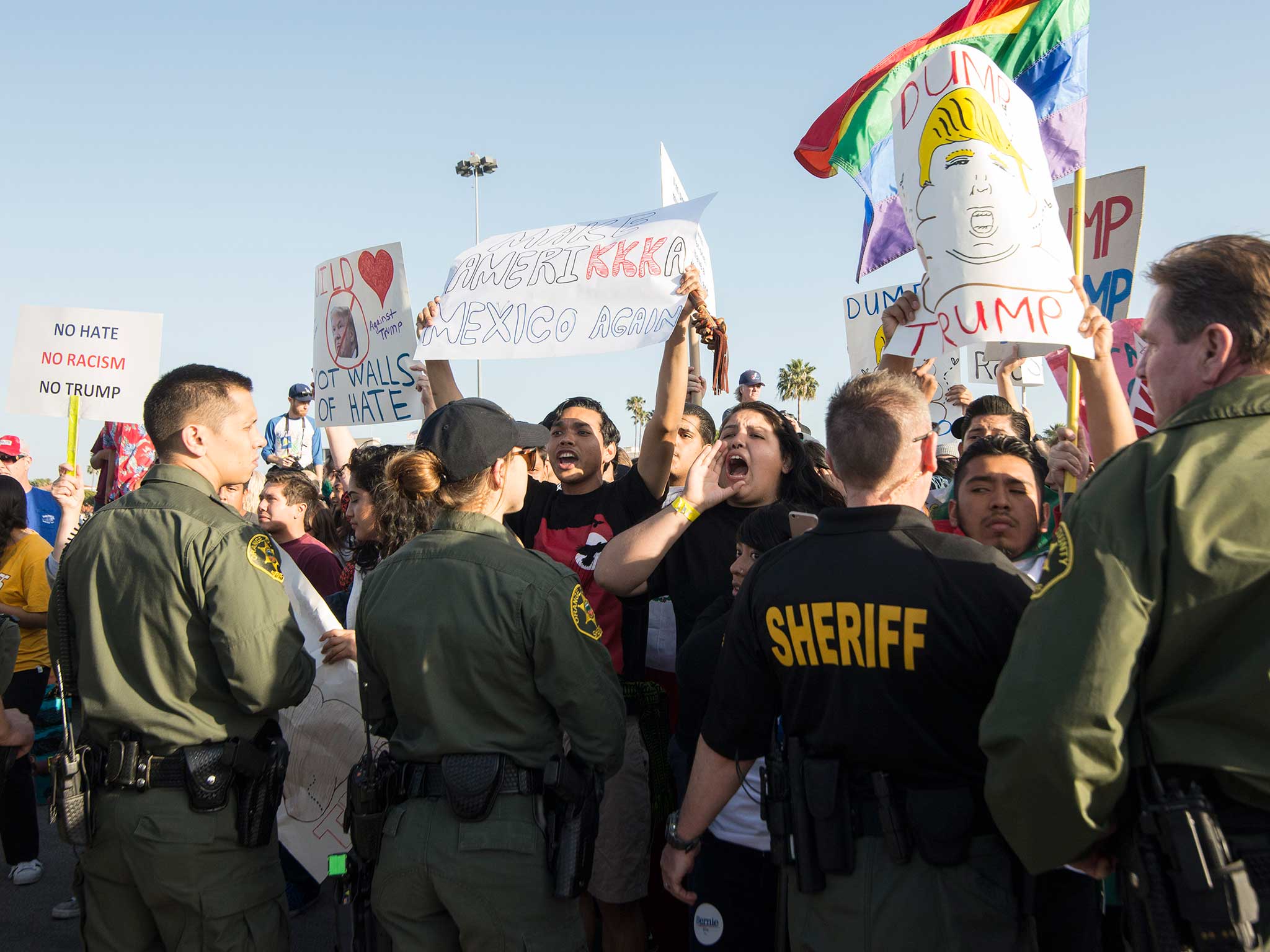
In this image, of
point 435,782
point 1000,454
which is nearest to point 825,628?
point 435,782

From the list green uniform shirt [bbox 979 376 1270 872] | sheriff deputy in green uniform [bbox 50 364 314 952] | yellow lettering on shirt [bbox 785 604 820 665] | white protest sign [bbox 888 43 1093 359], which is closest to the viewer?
green uniform shirt [bbox 979 376 1270 872]

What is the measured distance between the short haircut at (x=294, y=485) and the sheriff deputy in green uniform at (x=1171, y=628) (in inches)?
178

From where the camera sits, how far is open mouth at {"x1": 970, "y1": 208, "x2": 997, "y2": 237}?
11.8ft

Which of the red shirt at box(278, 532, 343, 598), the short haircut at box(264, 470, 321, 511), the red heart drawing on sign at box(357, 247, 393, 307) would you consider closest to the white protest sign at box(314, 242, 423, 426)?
the red heart drawing on sign at box(357, 247, 393, 307)

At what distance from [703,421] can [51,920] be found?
4167 mm

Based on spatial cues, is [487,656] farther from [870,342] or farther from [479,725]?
[870,342]

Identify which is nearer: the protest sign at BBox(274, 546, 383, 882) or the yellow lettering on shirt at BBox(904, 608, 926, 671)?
the yellow lettering on shirt at BBox(904, 608, 926, 671)

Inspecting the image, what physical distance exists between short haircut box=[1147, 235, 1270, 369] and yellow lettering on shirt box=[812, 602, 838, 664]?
1.00 meters

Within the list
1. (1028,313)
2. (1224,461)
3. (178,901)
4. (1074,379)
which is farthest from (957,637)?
(178,901)

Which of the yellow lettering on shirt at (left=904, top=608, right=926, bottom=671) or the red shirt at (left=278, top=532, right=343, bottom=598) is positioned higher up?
the yellow lettering on shirt at (left=904, top=608, right=926, bottom=671)

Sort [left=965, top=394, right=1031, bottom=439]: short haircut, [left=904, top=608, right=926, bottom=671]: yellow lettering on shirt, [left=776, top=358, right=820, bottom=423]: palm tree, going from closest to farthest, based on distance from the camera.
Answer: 1. [left=904, top=608, right=926, bottom=671]: yellow lettering on shirt
2. [left=965, top=394, right=1031, bottom=439]: short haircut
3. [left=776, top=358, right=820, bottom=423]: palm tree

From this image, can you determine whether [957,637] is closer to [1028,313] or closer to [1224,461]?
[1224,461]

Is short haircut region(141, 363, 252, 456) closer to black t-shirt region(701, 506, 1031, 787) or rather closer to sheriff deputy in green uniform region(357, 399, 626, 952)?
sheriff deputy in green uniform region(357, 399, 626, 952)

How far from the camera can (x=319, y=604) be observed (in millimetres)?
3971
